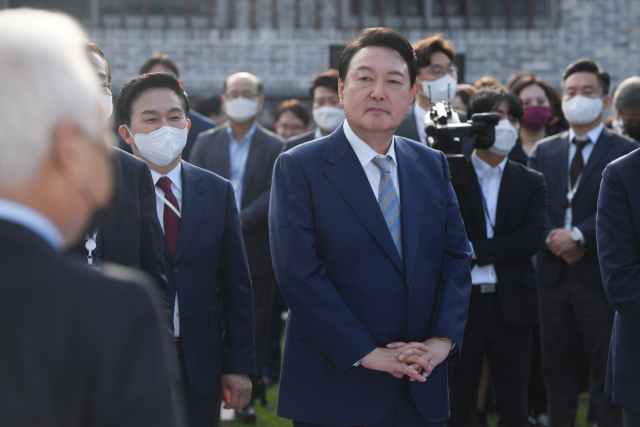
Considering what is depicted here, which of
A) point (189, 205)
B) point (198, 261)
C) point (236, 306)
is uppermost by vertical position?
point (189, 205)

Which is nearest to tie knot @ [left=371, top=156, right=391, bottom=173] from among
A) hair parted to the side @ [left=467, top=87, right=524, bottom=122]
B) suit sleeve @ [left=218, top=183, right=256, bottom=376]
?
suit sleeve @ [left=218, top=183, right=256, bottom=376]

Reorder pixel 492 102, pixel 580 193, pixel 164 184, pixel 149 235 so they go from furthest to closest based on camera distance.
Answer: pixel 580 193, pixel 492 102, pixel 164 184, pixel 149 235

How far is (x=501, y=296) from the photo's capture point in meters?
3.78

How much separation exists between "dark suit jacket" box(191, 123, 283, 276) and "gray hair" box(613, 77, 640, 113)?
8.32 ft

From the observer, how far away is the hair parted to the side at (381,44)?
111 inches

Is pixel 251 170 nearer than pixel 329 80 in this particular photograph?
Yes

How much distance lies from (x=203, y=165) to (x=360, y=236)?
125 inches

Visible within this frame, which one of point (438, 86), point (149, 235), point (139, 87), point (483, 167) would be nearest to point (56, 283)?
point (149, 235)

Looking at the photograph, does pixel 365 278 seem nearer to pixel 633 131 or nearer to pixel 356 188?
pixel 356 188

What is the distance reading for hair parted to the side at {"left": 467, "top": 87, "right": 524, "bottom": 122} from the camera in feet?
14.1

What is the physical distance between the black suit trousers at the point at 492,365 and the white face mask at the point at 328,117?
2400 millimetres

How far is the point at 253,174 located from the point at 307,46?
7447mm

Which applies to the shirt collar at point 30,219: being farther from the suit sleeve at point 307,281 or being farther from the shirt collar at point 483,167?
the shirt collar at point 483,167

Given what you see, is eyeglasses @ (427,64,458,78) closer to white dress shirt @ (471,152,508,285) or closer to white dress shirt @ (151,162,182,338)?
white dress shirt @ (471,152,508,285)
